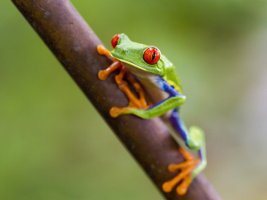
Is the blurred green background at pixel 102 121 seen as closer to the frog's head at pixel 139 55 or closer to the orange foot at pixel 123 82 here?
the frog's head at pixel 139 55

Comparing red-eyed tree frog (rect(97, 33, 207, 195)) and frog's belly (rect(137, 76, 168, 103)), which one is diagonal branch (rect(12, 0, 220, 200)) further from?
frog's belly (rect(137, 76, 168, 103))

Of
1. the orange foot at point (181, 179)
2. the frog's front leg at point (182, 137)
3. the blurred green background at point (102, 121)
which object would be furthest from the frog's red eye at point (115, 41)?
the blurred green background at point (102, 121)

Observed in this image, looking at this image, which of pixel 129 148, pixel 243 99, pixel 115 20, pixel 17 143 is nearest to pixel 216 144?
pixel 243 99

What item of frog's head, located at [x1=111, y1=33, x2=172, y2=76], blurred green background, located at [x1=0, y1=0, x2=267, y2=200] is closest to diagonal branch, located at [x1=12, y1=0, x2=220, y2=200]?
frog's head, located at [x1=111, y1=33, x2=172, y2=76]

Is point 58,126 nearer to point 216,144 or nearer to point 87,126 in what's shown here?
point 87,126

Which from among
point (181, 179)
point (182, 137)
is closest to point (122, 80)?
point (181, 179)

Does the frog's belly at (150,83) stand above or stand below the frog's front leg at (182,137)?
above
